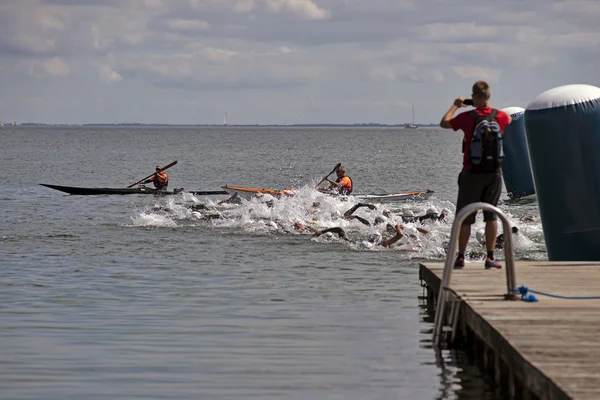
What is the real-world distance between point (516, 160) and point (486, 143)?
981 inches

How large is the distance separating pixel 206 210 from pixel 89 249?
7.66 metres

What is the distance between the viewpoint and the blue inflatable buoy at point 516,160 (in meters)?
35.1

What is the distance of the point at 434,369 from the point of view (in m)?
10.5

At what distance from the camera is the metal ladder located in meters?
9.80

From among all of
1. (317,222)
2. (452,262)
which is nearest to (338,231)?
(317,222)

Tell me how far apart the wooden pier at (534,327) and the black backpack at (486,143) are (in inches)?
47.9

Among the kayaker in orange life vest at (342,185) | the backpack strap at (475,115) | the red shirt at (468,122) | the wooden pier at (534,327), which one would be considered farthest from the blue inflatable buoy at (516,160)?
the backpack strap at (475,115)

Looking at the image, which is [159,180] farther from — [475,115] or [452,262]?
[452,262]

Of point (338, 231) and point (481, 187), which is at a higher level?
point (481, 187)

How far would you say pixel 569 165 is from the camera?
14406 mm

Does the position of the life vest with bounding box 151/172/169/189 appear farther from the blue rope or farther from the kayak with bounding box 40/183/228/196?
the blue rope

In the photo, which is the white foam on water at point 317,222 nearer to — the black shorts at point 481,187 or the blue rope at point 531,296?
the black shorts at point 481,187

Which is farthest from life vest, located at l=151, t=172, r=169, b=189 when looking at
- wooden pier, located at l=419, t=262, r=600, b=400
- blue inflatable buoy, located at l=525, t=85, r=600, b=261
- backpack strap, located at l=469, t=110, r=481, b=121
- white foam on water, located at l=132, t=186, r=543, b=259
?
backpack strap, located at l=469, t=110, r=481, b=121

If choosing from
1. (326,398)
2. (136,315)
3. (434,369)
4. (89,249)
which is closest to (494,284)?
(434,369)
